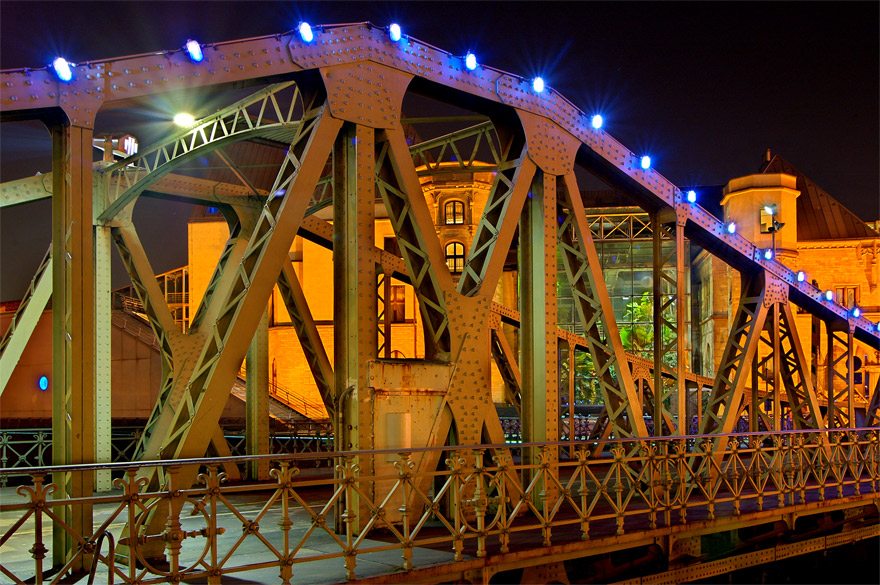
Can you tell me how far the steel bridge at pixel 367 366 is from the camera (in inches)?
293

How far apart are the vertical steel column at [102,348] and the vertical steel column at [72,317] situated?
7.89 m

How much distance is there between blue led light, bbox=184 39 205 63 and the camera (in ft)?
27.0

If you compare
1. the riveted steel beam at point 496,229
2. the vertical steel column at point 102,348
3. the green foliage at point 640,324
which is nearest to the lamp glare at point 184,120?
the vertical steel column at point 102,348

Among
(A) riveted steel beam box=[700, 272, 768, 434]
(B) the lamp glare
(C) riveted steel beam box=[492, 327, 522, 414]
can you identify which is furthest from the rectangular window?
(B) the lamp glare

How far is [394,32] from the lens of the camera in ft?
32.2

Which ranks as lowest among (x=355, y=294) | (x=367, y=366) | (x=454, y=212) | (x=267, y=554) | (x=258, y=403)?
(x=267, y=554)

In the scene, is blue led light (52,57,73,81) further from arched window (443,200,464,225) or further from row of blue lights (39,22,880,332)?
arched window (443,200,464,225)

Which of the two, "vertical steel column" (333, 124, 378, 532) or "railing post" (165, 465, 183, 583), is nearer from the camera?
"railing post" (165, 465, 183, 583)

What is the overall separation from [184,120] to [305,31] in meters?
4.64

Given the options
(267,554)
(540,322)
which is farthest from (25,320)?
(540,322)

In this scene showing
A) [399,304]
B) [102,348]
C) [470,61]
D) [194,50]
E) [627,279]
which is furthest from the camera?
[627,279]

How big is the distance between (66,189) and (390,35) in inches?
161

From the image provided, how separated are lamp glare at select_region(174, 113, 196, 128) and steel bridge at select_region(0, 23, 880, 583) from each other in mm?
152

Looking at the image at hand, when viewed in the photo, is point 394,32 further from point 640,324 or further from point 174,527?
point 640,324
